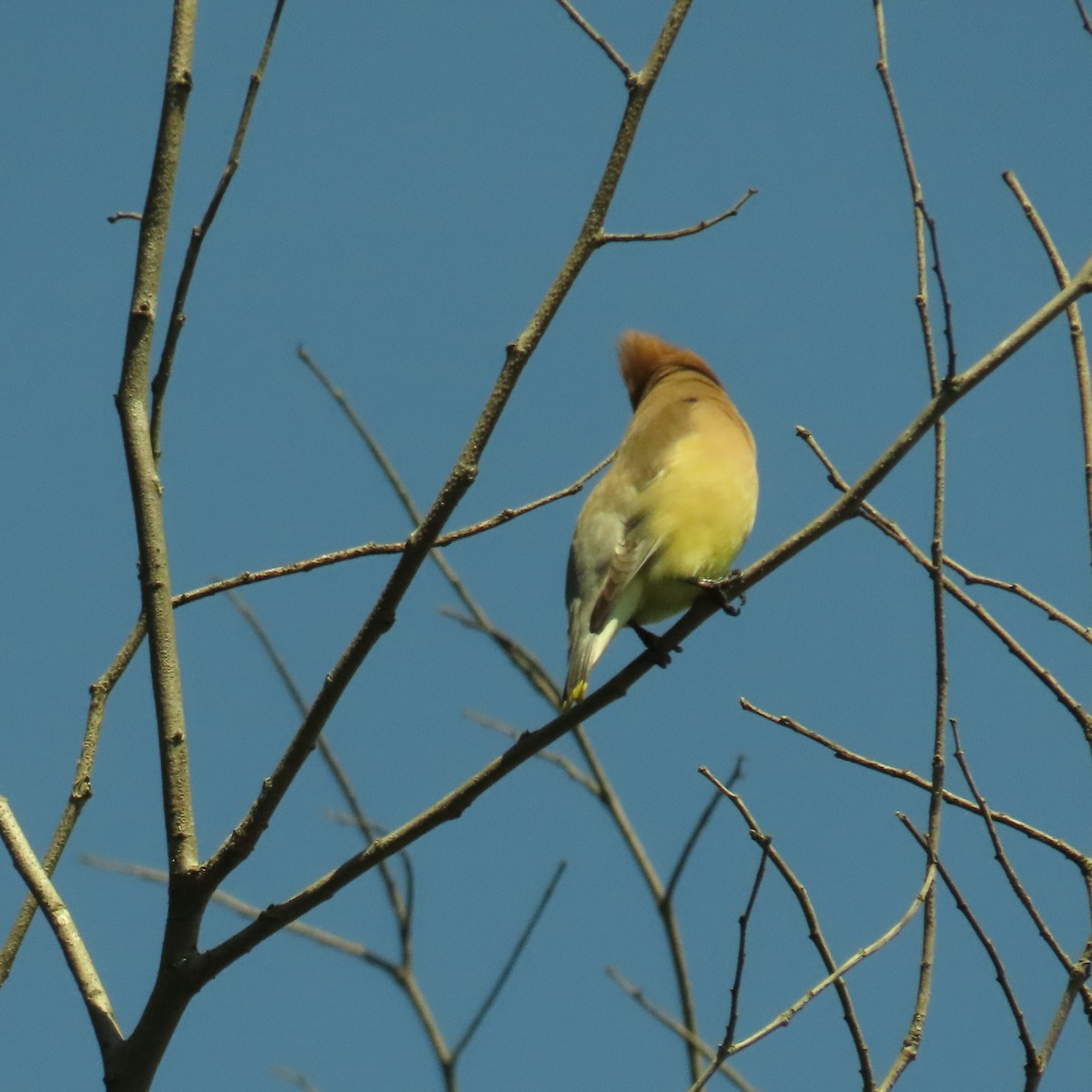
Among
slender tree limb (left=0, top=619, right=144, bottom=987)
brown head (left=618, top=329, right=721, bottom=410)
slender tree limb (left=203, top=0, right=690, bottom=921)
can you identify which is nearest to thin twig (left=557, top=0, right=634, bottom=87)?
slender tree limb (left=203, top=0, right=690, bottom=921)

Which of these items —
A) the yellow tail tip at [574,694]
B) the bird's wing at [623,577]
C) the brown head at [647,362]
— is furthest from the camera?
the brown head at [647,362]

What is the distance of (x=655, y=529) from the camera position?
5.35 m

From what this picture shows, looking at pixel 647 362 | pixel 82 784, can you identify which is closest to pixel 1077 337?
pixel 82 784

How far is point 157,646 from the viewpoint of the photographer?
9.67ft

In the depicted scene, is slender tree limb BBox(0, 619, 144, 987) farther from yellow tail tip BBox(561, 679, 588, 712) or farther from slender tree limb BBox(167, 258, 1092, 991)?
yellow tail tip BBox(561, 679, 588, 712)

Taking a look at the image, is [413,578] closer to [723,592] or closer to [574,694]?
[723,592]

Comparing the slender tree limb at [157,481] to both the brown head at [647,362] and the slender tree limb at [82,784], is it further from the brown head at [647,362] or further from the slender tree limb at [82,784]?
the brown head at [647,362]

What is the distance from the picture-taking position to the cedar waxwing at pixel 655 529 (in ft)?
17.2

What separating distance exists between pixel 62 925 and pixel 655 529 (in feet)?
9.44

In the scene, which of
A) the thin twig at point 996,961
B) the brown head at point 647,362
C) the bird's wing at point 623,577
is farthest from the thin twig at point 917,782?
the brown head at point 647,362

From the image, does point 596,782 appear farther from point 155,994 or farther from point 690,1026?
point 155,994

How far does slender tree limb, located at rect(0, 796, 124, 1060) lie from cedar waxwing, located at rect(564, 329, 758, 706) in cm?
227

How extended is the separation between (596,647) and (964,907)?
2.36 meters

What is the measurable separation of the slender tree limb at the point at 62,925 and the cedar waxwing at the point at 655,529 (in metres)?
2.27
